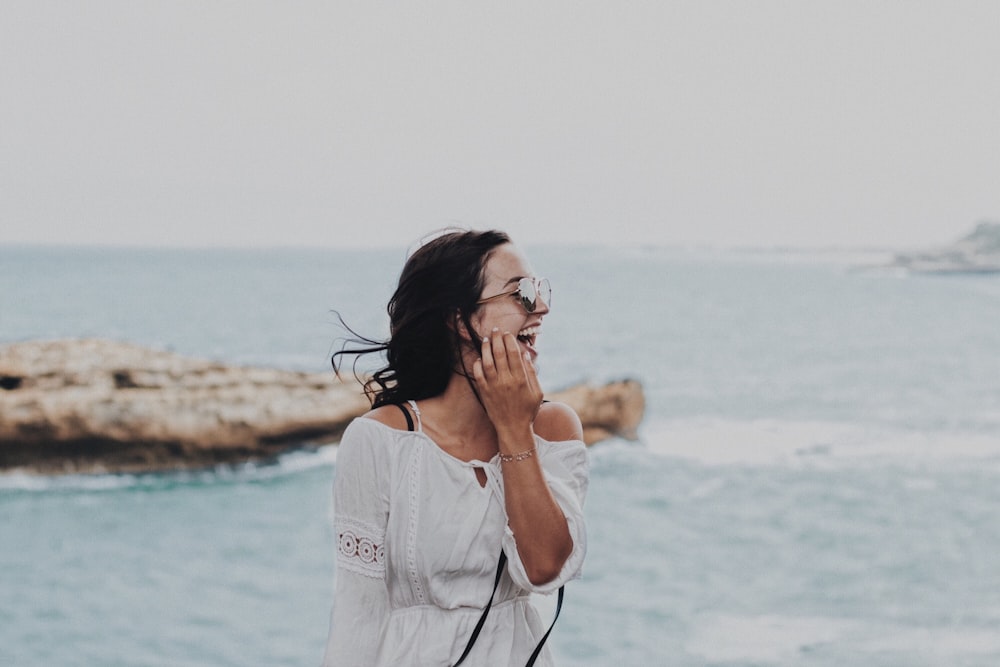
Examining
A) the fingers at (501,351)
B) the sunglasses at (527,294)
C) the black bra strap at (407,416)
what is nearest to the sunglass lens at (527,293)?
the sunglasses at (527,294)

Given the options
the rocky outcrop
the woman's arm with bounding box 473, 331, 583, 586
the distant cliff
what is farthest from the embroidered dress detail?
the distant cliff

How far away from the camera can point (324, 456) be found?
41.9 ft

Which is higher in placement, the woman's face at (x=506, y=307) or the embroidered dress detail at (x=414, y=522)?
the woman's face at (x=506, y=307)

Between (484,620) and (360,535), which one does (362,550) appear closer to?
(360,535)

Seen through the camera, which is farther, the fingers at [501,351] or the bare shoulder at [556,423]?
the bare shoulder at [556,423]

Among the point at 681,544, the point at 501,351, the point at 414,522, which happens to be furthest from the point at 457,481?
the point at 681,544

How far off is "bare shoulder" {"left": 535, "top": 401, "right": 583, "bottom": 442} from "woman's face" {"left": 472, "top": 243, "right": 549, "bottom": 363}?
9 centimetres

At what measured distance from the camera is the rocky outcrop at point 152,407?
10.2 metres

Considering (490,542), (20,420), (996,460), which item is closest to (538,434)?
(490,542)

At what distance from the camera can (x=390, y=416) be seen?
4.67ft

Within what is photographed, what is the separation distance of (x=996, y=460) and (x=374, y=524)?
21.3 m

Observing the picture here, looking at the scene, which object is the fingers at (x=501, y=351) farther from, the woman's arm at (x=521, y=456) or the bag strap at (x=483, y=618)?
the bag strap at (x=483, y=618)

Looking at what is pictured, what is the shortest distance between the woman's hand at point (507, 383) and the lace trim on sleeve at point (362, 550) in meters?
0.21

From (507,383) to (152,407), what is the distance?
32.6 ft
